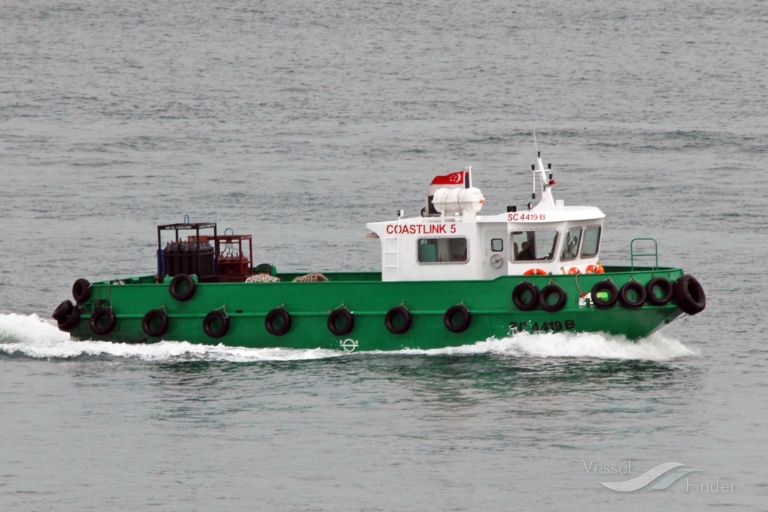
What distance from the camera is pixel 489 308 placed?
25.1 metres

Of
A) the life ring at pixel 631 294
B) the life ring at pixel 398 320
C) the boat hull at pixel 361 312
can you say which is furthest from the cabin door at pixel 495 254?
the life ring at pixel 631 294

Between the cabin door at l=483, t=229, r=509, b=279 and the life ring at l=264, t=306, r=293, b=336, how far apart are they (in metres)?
3.70

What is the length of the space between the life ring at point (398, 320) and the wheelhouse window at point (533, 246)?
2.25m

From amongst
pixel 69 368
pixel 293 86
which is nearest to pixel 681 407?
pixel 69 368

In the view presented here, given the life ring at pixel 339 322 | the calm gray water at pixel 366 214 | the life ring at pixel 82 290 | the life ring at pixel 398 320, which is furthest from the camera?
the life ring at pixel 82 290

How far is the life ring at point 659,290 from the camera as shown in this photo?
24531 mm

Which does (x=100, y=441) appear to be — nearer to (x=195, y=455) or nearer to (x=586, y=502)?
(x=195, y=455)

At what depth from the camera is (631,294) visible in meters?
24.6

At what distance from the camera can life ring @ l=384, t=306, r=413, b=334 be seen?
2517 centimetres

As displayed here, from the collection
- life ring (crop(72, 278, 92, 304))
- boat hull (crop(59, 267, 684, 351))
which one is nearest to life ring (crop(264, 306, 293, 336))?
boat hull (crop(59, 267, 684, 351))

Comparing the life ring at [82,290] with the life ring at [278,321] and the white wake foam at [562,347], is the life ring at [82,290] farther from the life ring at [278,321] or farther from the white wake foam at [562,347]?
the white wake foam at [562,347]

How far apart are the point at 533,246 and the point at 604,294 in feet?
5.86

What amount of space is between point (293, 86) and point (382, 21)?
70.0ft

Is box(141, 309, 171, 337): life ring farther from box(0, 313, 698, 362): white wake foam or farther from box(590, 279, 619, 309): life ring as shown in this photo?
box(590, 279, 619, 309): life ring
